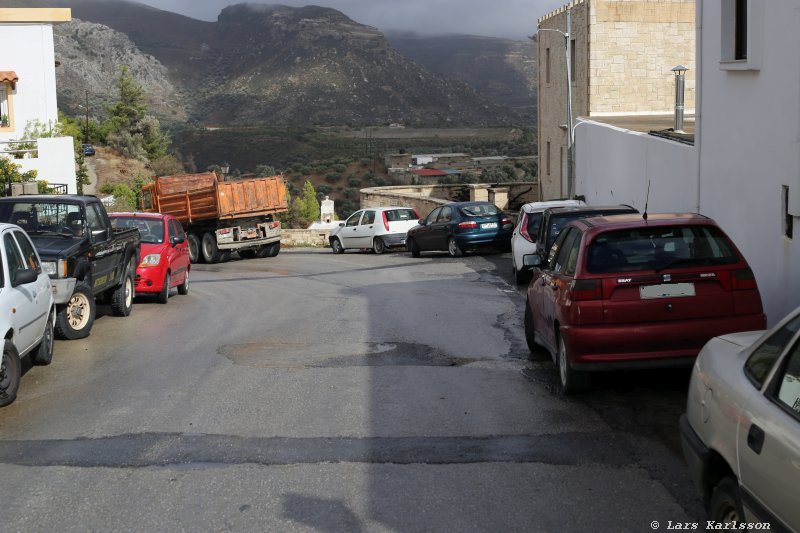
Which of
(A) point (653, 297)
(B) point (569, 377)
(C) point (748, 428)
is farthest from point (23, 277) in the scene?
(C) point (748, 428)

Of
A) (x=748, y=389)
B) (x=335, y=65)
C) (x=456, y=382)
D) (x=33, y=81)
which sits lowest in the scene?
(x=456, y=382)

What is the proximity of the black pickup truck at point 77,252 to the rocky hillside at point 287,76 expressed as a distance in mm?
95584

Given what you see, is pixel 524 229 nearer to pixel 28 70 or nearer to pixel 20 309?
pixel 20 309

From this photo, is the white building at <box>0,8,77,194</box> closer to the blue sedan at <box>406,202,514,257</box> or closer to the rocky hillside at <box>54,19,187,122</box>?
the blue sedan at <box>406,202,514,257</box>

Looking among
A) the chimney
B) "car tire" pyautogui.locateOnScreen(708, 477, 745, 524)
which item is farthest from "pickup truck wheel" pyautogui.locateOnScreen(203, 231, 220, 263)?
"car tire" pyautogui.locateOnScreen(708, 477, 745, 524)

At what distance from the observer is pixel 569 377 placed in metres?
9.14

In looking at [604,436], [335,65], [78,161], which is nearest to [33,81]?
[78,161]

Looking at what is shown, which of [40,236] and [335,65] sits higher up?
[335,65]

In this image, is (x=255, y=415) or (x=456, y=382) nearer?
(x=255, y=415)

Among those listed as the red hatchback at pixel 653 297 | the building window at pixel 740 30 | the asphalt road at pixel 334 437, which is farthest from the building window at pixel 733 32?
the red hatchback at pixel 653 297

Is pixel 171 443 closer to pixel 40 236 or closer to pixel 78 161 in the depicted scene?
pixel 40 236

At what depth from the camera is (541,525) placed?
19.5ft

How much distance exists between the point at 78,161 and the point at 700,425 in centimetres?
4167

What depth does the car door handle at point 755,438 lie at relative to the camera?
4.33 metres
